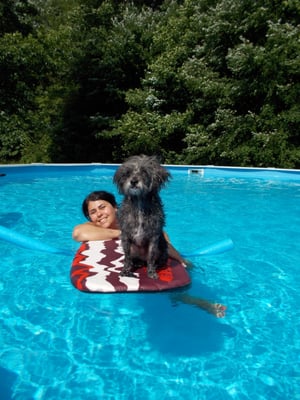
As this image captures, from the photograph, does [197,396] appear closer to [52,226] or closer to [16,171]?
[52,226]

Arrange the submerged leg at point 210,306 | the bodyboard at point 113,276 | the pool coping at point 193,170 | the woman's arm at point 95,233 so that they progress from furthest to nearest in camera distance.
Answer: the pool coping at point 193,170 → the woman's arm at point 95,233 → the submerged leg at point 210,306 → the bodyboard at point 113,276

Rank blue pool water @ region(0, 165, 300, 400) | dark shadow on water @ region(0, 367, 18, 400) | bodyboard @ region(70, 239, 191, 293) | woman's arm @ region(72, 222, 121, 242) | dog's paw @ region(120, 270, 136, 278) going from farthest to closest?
1. woman's arm @ region(72, 222, 121, 242)
2. dog's paw @ region(120, 270, 136, 278)
3. bodyboard @ region(70, 239, 191, 293)
4. blue pool water @ region(0, 165, 300, 400)
5. dark shadow on water @ region(0, 367, 18, 400)

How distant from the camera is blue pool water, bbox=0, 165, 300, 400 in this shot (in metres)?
3.55

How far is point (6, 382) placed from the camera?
3.53 meters

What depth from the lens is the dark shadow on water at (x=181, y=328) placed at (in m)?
4.14

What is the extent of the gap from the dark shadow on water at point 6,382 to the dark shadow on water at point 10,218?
5661 millimetres

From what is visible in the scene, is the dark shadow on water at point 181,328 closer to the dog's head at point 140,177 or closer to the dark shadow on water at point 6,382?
the dog's head at point 140,177

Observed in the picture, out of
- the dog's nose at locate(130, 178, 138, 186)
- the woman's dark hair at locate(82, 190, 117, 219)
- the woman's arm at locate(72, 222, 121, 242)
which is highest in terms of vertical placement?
the dog's nose at locate(130, 178, 138, 186)

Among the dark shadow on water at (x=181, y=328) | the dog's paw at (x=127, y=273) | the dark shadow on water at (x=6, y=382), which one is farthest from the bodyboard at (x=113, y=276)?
the dark shadow on water at (x=6, y=382)

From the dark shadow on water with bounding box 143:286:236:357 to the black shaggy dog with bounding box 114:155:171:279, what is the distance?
57cm

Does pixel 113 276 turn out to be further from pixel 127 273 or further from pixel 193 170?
pixel 193 170

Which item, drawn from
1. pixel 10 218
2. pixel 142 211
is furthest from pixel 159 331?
pixel 10 218

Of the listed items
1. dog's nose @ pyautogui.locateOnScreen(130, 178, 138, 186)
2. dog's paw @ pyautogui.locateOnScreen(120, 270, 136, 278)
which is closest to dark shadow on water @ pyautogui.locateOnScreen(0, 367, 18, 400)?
dog's paw @ pyautogui.locateOnScreen(120, 270, 136, 278)

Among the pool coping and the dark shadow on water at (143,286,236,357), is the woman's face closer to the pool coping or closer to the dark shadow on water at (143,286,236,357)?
the dark shadow on water at (143,286,236,357)
